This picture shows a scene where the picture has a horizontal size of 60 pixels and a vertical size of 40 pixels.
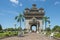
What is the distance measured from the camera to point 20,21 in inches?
3307

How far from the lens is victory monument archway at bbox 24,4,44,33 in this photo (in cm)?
10142

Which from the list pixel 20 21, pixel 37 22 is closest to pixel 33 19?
pixel 37 22

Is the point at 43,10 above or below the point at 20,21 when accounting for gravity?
above

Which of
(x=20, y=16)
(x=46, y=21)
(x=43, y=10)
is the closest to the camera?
(x=20, y=16)

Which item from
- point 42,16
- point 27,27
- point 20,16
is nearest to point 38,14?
point 42,16

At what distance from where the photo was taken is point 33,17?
100 metres

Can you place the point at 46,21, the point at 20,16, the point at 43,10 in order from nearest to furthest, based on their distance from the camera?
the point at 20,16 < the point at 46,21 < the point at 43,10

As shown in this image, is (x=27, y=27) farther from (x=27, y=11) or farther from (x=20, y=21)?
(x=20, y=21)

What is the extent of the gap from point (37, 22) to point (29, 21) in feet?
15.6

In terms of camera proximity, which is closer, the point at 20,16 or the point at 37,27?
the point at 20,16

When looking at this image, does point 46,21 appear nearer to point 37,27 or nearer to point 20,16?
point 37,27

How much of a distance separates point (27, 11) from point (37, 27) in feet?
36.0

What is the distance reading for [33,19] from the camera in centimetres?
9975

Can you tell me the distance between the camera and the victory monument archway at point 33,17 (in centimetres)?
10142
